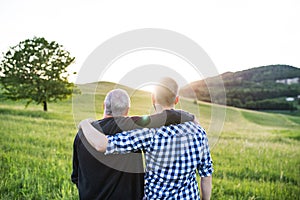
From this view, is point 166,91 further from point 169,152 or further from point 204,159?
point 204,159

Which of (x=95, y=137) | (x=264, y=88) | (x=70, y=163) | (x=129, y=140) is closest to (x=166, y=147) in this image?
(x=129, y=140)

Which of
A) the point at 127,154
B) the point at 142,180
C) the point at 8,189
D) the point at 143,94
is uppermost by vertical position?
the point at 143,94

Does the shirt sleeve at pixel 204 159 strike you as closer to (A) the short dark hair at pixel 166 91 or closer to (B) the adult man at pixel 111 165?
(A) the short dark hair at pixel 166 91

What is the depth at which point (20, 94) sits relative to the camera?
2084 centimetres

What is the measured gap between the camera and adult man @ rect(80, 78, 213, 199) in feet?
7.66

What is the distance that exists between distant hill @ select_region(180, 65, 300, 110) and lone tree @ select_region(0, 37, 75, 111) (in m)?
15.8

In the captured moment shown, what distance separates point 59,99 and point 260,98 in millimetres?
26270

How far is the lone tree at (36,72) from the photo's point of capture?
20312 millimetres

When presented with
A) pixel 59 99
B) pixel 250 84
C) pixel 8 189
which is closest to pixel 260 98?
pixel 250 84

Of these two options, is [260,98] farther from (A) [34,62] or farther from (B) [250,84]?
(A) [34,62]

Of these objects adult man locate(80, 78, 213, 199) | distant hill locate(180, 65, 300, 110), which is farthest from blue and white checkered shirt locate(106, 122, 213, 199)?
distant hill locate(180, 65, 300, 110)

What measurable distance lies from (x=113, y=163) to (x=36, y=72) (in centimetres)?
2024

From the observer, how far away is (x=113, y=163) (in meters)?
2.53

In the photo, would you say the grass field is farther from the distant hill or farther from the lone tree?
the distant hill
